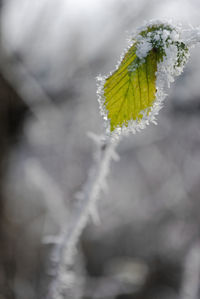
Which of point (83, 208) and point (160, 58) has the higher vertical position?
point (160, 58)

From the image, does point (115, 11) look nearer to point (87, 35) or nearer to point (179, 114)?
point (87, 35)

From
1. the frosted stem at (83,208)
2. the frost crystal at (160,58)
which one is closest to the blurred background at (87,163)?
the frosted stem at (83,208)

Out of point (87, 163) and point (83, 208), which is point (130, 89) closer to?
point (83, 208)

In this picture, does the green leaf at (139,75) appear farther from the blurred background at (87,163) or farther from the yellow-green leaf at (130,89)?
the blurred background at (87,163)

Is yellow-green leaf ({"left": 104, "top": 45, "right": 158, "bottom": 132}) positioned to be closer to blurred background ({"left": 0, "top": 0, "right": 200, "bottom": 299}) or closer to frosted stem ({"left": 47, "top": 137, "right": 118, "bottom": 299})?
frosted stem ({"left": 47, "top": 137, "right": 118, "bottom": 299})

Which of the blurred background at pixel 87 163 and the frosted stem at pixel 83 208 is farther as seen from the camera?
the blurred background at pixel 87 163

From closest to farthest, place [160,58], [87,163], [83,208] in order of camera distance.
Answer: [160,58] < [83,208] < [87,163]

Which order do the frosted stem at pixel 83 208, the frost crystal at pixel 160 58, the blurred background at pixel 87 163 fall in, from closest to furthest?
the frost crystal at pixel 160 58 < the frosted stem at pixel 83 208 < the blurred background at pixel 87 163

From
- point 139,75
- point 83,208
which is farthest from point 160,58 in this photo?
point 83,208
